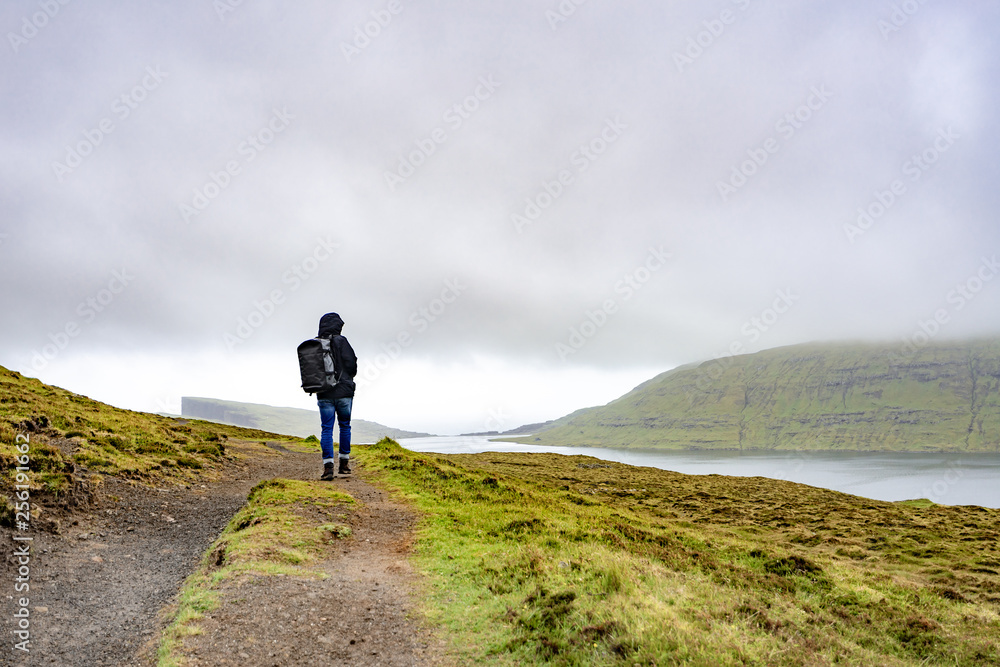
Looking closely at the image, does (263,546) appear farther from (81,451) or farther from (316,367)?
(81,451)

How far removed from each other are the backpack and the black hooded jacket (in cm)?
19

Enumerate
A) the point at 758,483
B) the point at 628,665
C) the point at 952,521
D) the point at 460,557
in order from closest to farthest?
1. the point at 628,665
2. the point at 460,557
3. the point at 952,521
4. the point at 758,483

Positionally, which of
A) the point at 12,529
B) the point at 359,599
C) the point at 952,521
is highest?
the point at 12,529

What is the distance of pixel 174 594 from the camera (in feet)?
24.7

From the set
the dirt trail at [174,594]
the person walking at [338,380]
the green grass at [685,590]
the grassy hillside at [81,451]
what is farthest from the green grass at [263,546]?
the grassy hillside at [81,451]

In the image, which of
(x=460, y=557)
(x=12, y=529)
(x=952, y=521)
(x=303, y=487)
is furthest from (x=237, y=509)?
(x=952, y=521)

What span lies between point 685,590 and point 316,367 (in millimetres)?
12700

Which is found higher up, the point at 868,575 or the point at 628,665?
the point at 628,665

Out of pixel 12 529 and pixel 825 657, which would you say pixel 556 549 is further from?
pixel 12 529

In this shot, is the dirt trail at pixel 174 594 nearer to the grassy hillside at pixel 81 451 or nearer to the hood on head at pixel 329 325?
the grassy hillside at pixel 81 451

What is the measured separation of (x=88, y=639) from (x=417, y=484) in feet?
43.9

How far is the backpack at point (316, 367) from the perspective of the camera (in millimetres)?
16109

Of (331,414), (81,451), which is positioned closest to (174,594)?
(331,414)

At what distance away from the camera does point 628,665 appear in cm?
523
